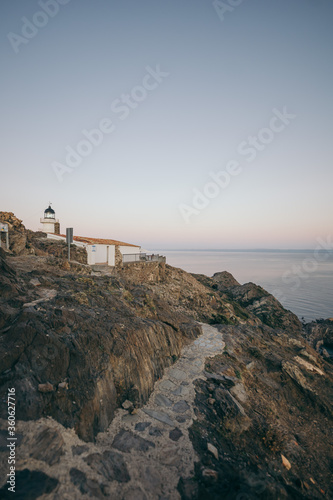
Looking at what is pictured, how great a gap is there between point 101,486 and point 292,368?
1152cm

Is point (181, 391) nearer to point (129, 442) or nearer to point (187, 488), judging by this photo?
point (129, 442)

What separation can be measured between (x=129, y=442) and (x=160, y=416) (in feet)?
4.50

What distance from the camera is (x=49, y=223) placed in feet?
113

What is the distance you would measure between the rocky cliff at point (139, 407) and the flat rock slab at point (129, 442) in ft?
0.09

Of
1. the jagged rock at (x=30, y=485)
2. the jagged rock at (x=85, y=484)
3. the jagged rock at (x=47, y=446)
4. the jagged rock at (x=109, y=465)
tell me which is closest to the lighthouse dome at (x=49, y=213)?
Result: the jagged rock at (x=47, y=446)

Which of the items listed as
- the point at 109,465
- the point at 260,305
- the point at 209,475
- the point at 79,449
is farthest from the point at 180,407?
the point at 260,305

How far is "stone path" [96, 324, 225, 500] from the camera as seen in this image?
4.65 metres

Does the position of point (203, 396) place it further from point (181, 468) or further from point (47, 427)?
point (47, 427)

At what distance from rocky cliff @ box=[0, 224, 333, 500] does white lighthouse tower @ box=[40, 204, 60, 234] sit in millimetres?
24146

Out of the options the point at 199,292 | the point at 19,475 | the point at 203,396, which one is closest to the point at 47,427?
the point at 19,475

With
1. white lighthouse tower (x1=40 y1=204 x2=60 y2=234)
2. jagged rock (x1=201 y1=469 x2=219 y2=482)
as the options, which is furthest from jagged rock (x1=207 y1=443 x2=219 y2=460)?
white lighthouse tower (x1=40 y1=204 x2=60 y2=234)

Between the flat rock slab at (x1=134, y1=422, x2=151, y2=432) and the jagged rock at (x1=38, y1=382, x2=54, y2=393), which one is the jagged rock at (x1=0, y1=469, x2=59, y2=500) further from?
the flat rock slab at (x1=134, y1=422, x2=151, y2=432)

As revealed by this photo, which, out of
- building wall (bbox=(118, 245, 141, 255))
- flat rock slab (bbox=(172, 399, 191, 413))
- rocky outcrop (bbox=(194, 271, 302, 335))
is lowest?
rocky outcrop (bbox=(194, 271, 302, 335))

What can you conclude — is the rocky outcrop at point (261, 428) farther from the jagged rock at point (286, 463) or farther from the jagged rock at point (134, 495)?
the jagged rock at point (134, 495)
